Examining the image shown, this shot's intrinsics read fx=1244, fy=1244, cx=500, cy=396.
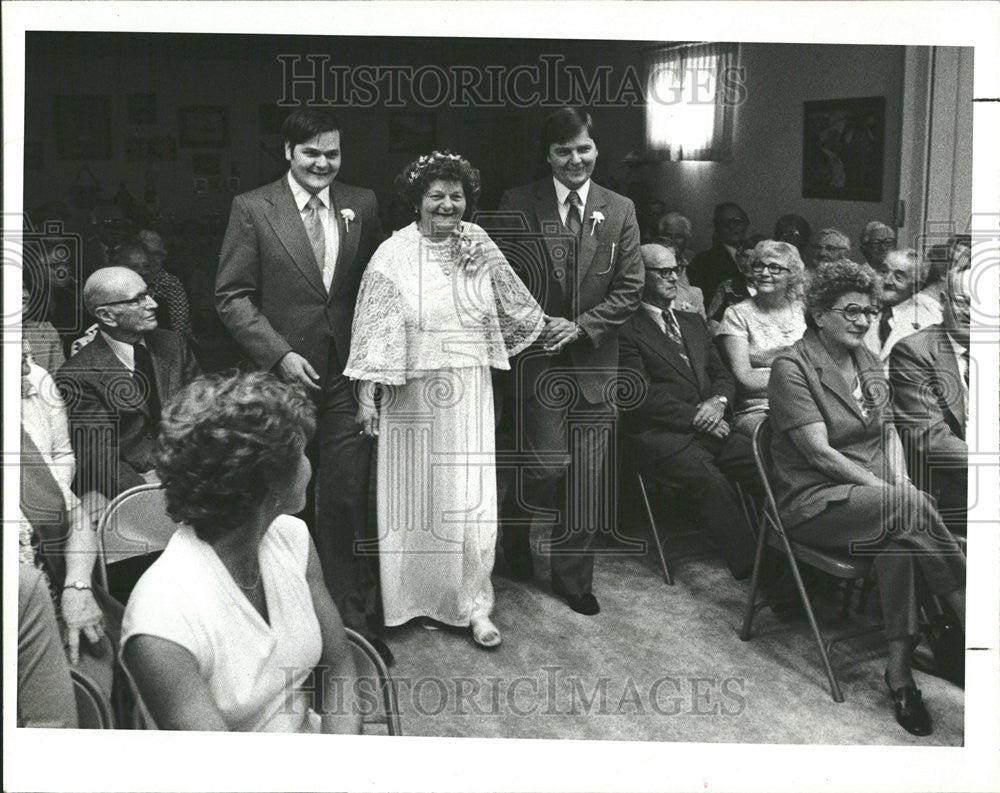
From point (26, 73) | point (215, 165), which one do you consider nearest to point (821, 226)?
point (215, 165)

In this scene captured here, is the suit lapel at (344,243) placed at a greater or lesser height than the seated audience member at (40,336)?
greater

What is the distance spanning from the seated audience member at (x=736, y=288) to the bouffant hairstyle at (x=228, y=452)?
1440mm

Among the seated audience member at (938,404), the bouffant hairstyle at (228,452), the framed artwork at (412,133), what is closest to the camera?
the bouffant hairstyle at (228,452)

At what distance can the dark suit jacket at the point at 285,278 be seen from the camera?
417 centimetres

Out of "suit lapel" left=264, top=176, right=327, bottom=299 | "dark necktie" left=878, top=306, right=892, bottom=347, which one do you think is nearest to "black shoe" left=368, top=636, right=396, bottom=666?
"suit lapel" left=264, top=176, right=327, bottom=299

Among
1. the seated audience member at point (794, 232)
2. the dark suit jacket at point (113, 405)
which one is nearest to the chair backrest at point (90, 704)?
the dark suit jacket at point (113, 405)

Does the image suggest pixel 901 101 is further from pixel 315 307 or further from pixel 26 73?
pixel 26 73

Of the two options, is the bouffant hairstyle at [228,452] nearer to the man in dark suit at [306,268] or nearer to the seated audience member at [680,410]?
the man in dark suit at [306,268]

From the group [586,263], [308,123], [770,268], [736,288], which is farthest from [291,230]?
[770,268]

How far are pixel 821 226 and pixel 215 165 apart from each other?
2.04m

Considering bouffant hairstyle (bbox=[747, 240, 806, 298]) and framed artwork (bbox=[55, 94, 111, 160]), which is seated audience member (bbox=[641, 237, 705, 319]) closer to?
bouffant hairstyle (bbox=[747, 240, 806, 298])

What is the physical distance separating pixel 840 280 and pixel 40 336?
273cm

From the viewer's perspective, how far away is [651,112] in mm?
4160

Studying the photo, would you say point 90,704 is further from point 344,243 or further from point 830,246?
point 830,246
